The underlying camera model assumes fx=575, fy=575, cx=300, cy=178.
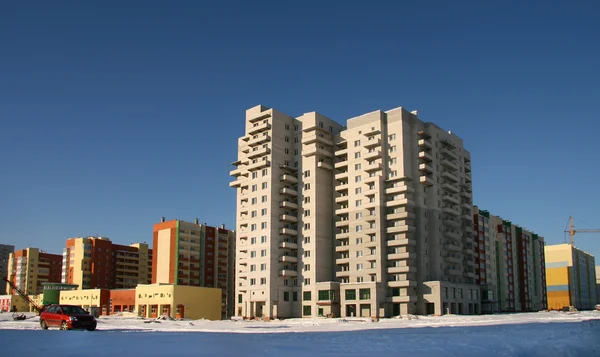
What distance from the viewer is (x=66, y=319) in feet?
146

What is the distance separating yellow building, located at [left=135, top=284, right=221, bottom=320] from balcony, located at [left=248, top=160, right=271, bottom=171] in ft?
117

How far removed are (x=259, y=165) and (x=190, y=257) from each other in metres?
58.7

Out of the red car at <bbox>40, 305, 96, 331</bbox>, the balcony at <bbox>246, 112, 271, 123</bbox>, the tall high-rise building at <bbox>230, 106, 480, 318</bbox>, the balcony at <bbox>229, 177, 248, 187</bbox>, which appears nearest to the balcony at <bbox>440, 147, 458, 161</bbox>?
the tall high-rise building at <bbox>230, 106, 480, 318</bbox>

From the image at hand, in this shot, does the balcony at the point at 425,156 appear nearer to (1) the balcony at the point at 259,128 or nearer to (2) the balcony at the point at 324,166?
(2) the balcony at the point at 324,166

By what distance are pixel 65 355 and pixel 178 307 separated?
401 ft

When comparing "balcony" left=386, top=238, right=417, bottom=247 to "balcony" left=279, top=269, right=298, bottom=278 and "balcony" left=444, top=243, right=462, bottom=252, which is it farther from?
"balcony" left=279, top=269, right=298, bottom=278

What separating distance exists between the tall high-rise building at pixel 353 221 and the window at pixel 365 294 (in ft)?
0.70

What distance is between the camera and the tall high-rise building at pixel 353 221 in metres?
127

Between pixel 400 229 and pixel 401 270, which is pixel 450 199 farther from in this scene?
pixel 401 270

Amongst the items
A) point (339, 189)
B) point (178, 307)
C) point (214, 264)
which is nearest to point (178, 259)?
point (214, 264)

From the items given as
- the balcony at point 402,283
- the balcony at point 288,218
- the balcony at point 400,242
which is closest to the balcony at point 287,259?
the balcony at point 288,218

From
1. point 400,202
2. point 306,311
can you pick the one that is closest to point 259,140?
point 400,202

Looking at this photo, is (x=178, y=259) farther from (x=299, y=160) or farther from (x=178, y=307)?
(x=299, y=160)

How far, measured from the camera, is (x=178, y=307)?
144 meters
